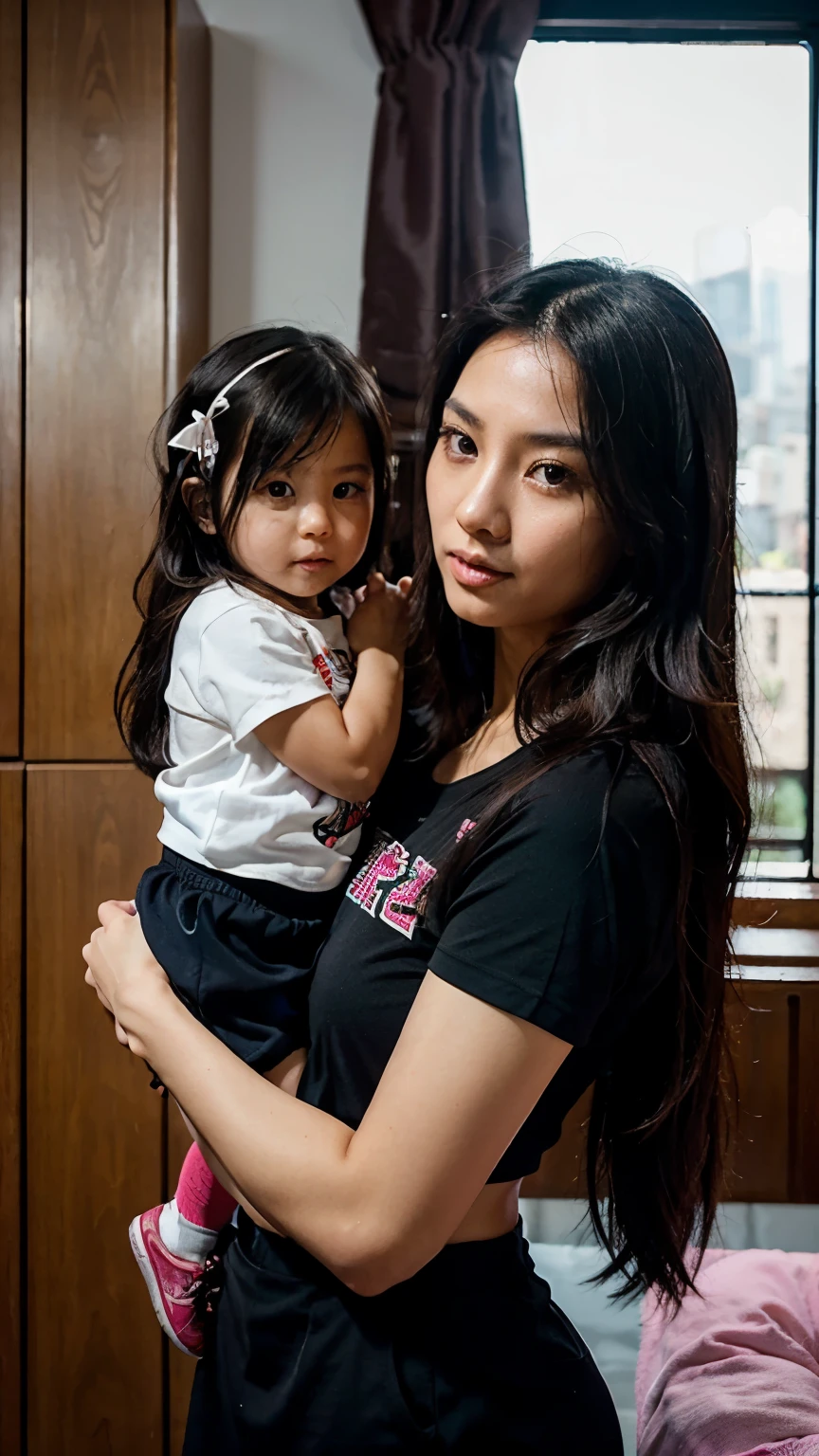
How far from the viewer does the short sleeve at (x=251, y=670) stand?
1.23 meters

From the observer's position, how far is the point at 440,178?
2271 mm

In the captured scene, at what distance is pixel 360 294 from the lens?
2.39 metres

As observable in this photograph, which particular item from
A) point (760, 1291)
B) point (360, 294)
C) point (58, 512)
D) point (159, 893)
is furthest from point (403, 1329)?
point (360, 294)

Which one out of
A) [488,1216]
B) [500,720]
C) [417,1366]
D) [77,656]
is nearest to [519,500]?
[500,720]

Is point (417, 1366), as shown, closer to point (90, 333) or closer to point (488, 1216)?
point (488, 1216)

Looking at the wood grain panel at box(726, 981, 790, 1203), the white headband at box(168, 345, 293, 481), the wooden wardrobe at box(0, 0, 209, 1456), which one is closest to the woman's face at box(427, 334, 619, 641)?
the white headband at box(168, 345, 293, 481)

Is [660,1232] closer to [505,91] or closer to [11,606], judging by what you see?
[11,606]

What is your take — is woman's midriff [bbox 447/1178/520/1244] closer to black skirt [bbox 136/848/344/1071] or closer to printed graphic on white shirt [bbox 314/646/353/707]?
black skirt [bbox 136/848/344/1071]

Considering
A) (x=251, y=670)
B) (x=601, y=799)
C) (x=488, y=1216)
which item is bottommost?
(x=488, y=1216)

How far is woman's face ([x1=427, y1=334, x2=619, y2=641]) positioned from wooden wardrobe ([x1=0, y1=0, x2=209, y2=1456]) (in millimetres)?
1000

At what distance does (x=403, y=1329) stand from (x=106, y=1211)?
114 cm

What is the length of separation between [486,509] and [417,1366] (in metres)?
0.80

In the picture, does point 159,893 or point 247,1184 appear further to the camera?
point 159,893

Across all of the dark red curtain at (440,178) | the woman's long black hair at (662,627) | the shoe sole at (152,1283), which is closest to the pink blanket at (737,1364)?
the woman's long black hair at (662,627)
